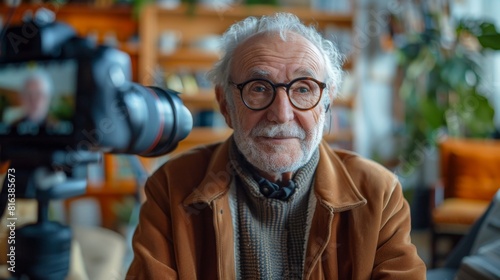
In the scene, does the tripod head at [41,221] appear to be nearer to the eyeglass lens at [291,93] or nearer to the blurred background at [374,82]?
the eyeglass lens at [291,93]

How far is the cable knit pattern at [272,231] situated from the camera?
1.14 m

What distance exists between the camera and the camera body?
2.47 ft

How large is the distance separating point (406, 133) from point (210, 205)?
2.80 metres

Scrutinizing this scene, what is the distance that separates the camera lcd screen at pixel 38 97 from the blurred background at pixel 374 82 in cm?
243

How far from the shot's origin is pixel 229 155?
4.00 ft

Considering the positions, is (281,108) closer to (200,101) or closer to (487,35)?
(487,35)

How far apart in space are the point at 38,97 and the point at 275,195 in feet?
1.80

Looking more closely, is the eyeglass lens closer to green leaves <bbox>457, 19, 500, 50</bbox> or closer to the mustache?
the mustache

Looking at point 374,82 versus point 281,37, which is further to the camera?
point 374,82

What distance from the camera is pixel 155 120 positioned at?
37.2 inches

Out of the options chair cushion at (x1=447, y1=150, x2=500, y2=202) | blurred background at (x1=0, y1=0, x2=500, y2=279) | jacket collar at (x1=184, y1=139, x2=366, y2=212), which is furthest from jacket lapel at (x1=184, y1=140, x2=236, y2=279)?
chair cushion at (x1=447, y1=150, x2=500, y2=202)

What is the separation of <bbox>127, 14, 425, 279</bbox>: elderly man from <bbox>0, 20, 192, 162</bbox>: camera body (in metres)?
0.25

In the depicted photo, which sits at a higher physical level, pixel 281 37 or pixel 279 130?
pixel 281 37

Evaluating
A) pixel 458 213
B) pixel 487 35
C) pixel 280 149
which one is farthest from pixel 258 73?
pixel 458 213
